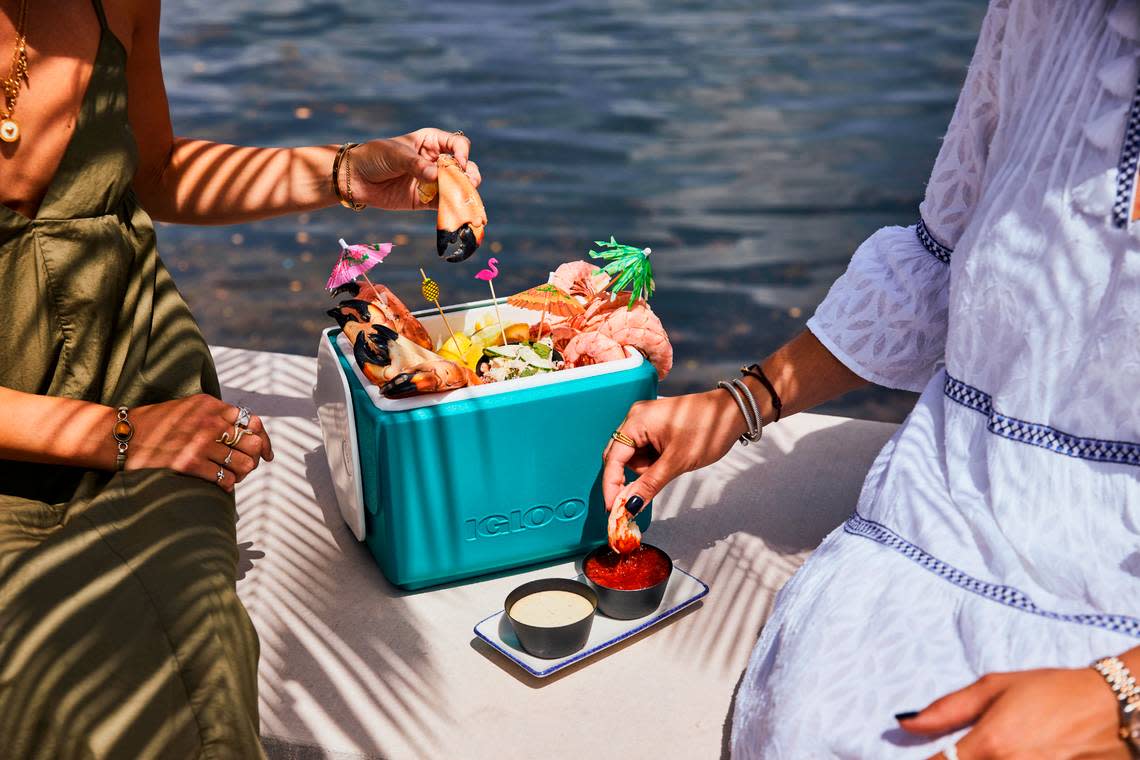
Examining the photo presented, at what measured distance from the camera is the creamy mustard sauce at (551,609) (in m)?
1.88

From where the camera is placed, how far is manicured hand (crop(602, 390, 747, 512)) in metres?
1.90

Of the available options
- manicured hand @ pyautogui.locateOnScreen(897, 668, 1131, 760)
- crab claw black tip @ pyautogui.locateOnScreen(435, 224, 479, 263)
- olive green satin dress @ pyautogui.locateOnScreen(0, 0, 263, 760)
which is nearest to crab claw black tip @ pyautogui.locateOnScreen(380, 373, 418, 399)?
crab claw black tip @ pyautogui.locateOnScreen(435, 224, 479, 263)

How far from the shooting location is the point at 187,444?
178 centimetres

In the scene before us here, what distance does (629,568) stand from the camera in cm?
201

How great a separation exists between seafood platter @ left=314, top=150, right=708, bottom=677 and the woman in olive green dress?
217mm

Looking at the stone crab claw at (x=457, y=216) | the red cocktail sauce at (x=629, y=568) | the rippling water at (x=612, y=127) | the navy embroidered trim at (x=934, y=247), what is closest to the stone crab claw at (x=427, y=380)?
the stone crab claw at (x=457, y=216)

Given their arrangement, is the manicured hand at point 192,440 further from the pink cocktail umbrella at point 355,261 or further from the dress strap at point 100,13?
the dress strap at point 100,13

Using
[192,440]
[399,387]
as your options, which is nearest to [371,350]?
[399,387]

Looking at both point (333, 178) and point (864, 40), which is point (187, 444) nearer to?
point (333, 178)

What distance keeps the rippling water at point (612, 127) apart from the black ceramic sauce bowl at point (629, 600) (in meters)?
2.83

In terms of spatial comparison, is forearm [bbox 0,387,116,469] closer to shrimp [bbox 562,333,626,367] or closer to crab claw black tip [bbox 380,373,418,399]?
→ crab claw black tip [bbox 380,373,418,399]

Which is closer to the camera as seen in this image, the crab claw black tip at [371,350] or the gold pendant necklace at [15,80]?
the gold pendant necklace at [15,80]

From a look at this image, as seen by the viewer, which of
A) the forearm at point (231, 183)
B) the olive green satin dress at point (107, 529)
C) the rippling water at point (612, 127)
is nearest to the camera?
the olive green satin dress at point (107, 529)

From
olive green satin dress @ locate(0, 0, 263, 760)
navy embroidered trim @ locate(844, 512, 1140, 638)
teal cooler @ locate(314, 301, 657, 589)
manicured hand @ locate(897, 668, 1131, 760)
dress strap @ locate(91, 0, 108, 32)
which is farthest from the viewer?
teal cooler @ locate(314, 301, 657, 589)
